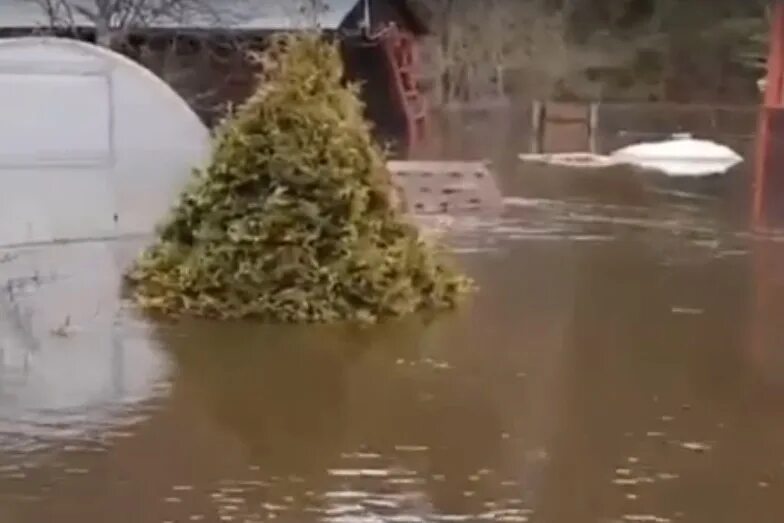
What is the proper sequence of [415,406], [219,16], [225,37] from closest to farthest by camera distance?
[415,406] < [219,16] < [225,37]

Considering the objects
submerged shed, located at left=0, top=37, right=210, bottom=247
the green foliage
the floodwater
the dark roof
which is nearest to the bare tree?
the dark roof

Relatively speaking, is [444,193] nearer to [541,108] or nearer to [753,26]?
[541,108]

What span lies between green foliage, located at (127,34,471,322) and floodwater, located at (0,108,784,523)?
0.89ft

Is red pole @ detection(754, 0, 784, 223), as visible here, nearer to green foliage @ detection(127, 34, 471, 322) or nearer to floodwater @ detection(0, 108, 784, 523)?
floodwater @ detection(0, 108, 784, 523)

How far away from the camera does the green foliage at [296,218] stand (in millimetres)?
9578

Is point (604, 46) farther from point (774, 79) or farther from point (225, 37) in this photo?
point (225, 37)

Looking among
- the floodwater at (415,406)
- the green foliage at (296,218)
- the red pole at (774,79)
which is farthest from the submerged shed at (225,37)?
the green foliage at (296,218)

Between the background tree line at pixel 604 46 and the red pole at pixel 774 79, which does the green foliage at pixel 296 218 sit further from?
the background tree line at pixel 604 46

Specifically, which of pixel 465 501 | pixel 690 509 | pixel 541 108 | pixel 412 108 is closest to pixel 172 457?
pixel 465 501

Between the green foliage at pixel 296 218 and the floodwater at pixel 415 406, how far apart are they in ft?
0.89

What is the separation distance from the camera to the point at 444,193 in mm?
15664

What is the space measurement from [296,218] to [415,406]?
2220 mm

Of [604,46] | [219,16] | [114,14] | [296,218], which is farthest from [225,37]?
[604,46]

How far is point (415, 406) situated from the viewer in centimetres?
773
